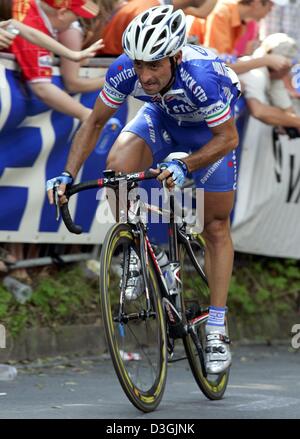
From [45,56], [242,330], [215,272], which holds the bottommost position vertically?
[242,330]

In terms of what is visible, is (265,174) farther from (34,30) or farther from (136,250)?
(136,250)

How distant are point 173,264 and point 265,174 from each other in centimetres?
393

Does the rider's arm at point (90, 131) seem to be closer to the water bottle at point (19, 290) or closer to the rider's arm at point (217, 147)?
the rider's arm at point (217, 147)

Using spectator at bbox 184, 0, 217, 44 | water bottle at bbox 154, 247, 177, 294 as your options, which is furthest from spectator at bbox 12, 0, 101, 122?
water bottle at bbox 154, 247, 177, 294

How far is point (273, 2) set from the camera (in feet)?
35.4

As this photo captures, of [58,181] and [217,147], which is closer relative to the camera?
[58,181]

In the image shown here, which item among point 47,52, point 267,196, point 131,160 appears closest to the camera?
point 131,160

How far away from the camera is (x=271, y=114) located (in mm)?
10297

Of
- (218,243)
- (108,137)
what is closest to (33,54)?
(108,137)

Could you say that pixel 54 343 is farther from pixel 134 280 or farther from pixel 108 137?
pixel 134 280

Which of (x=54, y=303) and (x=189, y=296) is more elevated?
(x=189, y=296)

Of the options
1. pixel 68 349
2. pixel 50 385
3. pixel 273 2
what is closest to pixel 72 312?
pixel 68 349

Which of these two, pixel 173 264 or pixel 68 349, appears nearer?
pixel 173 264

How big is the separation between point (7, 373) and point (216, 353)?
154 cm
